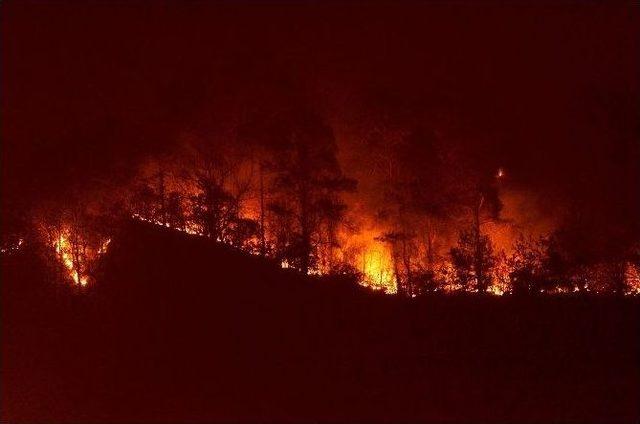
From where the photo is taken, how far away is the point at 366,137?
69.8ft

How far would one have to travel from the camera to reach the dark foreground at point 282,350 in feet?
32.7

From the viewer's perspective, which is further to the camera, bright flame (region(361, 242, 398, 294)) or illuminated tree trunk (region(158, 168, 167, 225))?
bright flame (region(361, 242, 398, 294))

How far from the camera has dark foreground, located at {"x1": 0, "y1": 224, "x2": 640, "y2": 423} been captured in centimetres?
998

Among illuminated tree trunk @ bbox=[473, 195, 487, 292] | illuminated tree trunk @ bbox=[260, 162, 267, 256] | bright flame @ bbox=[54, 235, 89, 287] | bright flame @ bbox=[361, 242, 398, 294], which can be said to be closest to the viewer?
illuminated tree trunk @ bbox=[473, 195, 487, 292]

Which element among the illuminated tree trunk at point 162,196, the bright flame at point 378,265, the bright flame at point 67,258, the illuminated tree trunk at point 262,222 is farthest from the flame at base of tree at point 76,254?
the bright flame at point 378,265

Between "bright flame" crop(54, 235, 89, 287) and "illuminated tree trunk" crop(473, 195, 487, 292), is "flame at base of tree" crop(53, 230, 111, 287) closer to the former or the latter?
"bright flame" crop(54, 235, 89, 287)

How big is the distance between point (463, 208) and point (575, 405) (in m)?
11.3

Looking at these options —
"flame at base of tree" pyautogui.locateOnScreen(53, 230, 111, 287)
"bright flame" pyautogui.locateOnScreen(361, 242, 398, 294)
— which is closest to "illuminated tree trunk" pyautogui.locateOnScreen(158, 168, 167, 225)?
"flame at base of tree" pyautogui.locateOnScreen(53, 230, 111, 287)

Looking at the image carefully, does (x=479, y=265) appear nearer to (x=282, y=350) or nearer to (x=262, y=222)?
(x=282, y=350)

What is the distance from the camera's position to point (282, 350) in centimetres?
1316

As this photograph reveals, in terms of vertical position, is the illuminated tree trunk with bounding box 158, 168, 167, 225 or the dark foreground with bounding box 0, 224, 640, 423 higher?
the illuminated tree trunk with bounding box 158, 168, 167, 225

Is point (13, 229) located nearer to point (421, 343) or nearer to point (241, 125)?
point (241, 125)

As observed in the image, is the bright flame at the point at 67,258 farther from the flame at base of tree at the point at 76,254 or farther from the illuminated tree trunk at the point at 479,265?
the illuminated tree trunk at the point at 479,265

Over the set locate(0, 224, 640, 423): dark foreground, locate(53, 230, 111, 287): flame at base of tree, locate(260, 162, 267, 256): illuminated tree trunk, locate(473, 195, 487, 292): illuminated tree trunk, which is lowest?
locate(0, 224, 640, 423): dark foreground
